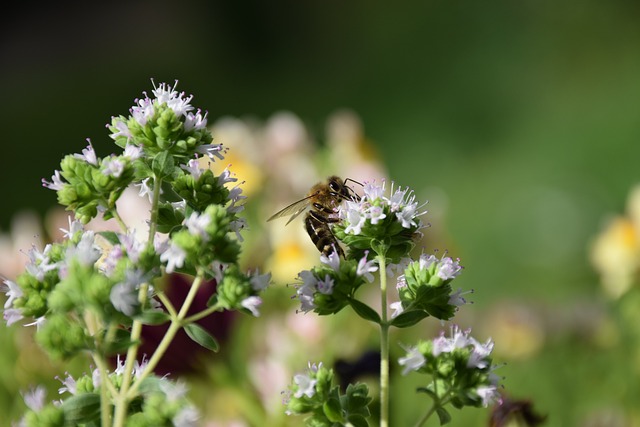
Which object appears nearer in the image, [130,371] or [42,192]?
[130,371]

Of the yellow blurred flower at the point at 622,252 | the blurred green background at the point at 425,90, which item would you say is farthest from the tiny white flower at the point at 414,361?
the blurred green background at the point at 425,90

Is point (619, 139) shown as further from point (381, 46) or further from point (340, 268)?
point (340, 268)

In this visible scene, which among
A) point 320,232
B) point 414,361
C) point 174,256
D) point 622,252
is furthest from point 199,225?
point 622,252

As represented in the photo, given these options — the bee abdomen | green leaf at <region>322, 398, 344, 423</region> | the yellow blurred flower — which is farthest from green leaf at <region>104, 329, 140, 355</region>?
the yellow blurred flower

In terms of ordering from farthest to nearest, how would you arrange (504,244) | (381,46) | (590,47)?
(381,46) → (590,47) → (504,244)

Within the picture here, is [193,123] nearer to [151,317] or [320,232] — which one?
[151,317]

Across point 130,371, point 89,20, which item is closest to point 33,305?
point 130,371

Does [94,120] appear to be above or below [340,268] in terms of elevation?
above
